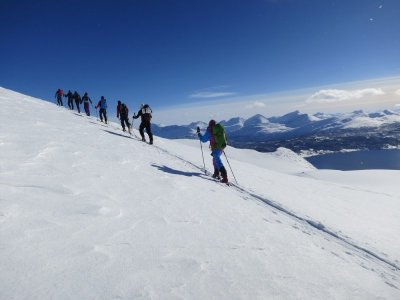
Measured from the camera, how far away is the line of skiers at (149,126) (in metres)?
13.9

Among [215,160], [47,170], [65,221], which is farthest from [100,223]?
[215,160]

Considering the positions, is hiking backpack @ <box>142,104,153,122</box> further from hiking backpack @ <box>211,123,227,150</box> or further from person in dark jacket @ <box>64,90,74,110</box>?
person in dark jacket @ <box>64,90,74,110</box>

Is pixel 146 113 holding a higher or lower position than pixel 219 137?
higher

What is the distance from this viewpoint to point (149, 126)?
20.2 m

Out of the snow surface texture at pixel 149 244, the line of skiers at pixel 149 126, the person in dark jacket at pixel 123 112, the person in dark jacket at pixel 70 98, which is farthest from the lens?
the person in dark jacket at pixel 70 98

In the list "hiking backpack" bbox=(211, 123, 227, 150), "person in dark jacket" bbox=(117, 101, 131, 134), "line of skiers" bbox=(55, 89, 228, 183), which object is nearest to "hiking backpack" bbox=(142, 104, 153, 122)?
"line of skiers" bbox=(55, 89, 228, 183)

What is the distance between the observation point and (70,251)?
478 centimetres

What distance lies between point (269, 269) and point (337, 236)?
18.9 feet

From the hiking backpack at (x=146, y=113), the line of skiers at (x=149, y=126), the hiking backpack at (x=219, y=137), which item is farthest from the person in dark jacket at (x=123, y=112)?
the hiking backpack at (x=219, y=137)

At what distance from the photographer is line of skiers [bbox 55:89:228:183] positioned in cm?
1388

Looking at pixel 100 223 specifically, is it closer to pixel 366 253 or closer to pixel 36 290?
pixel 36 290

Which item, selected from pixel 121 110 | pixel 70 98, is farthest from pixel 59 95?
pixel 121 110

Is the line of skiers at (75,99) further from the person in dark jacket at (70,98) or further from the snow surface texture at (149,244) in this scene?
the snow surface texture at (149,244)

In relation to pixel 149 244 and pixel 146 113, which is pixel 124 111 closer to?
pixel 146 113
